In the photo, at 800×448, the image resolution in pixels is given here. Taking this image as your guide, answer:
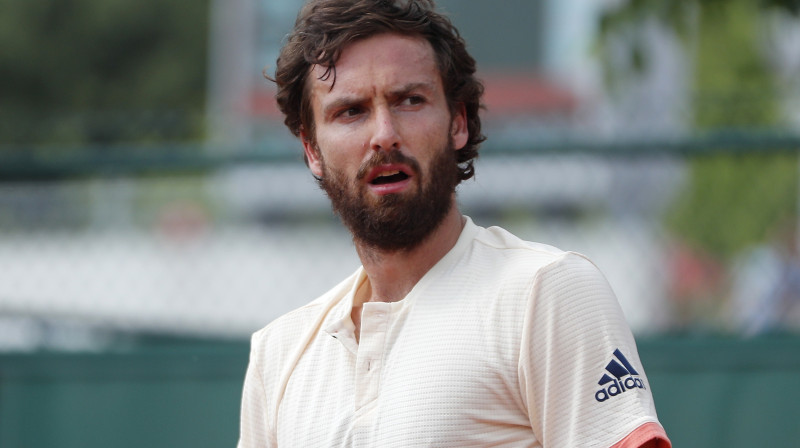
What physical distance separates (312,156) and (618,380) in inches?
36.7

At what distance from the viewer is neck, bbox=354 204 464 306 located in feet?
7.65

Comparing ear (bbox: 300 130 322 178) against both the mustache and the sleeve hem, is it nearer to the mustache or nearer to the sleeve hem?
the mustache

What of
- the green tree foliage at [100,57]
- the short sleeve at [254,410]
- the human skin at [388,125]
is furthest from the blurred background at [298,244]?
the green tree foliage at [100,57]

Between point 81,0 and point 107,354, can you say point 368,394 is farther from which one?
point 81,0

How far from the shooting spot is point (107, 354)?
4.98 m

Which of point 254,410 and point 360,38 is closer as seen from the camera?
point 360,38

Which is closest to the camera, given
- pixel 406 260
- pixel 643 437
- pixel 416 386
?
pixel 643 437

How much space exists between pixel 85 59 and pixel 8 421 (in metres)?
36.1

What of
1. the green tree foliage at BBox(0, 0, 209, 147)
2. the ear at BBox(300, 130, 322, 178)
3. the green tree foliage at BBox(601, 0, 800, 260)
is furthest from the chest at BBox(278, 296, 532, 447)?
the green tree foliage at BBox(0, 0, 209, 147)

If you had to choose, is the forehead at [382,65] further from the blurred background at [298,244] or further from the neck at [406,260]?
the blurred background at [298,244]

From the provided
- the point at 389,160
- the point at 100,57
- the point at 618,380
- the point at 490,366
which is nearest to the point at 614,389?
the point at 618,380

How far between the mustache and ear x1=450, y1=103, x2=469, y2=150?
0.17 metres

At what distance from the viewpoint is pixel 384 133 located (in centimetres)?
223

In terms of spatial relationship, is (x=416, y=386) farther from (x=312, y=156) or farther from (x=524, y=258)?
(x=312, y=156)
